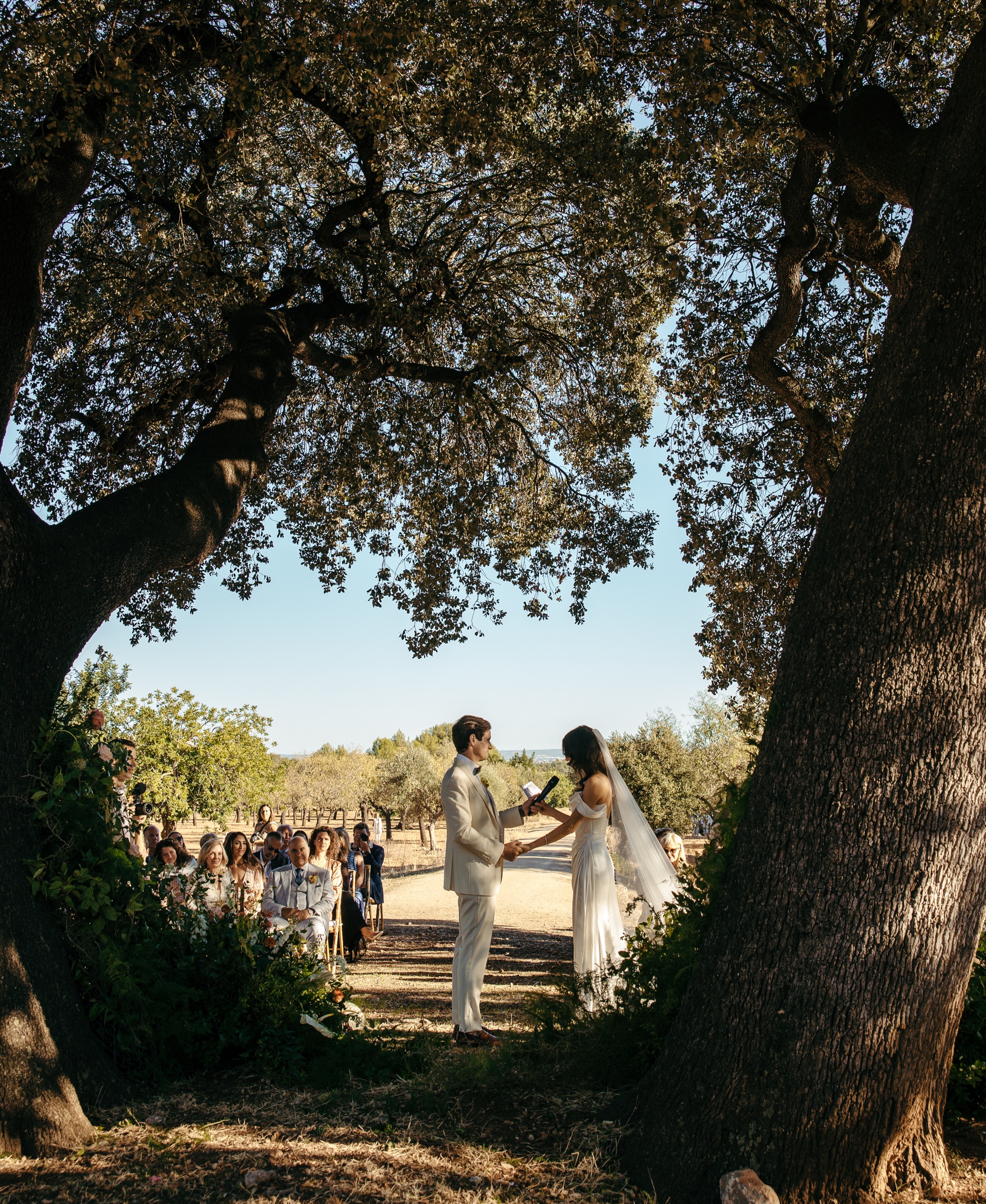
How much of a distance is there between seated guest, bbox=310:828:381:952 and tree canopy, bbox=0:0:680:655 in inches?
127

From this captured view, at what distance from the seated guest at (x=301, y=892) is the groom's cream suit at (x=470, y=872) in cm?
253

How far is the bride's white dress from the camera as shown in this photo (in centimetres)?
720

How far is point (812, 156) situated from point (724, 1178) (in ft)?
24.4

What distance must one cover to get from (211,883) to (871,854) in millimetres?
6015

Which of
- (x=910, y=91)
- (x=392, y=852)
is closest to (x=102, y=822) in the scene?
(x=910, y=91)

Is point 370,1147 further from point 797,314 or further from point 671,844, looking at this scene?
point 797,314

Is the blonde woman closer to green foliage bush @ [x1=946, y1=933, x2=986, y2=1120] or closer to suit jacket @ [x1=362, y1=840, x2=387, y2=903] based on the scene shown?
green foliage bush @ [x1=946, y1=933, x2=986, y2=1120]

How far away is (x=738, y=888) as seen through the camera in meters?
3.52

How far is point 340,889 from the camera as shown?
10.6 meters

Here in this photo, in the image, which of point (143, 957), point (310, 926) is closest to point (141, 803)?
point (310, 926)

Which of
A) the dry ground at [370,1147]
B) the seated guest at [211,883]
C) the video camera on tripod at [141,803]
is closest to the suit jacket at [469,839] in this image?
the dry ground at [370,1147]

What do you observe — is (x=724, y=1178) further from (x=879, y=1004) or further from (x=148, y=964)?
(x=148, y=964)

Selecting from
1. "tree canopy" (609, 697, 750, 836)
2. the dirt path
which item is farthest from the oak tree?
"tree canopy" (609, 697, 750, 836)

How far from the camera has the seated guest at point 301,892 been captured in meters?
8.70
